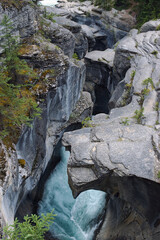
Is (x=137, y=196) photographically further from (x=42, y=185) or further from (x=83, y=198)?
(x=42, y=185)

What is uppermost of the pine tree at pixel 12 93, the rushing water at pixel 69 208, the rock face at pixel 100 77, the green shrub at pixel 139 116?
the pine tree at pixel 12 93

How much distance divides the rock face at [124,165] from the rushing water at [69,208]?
1.52 metres

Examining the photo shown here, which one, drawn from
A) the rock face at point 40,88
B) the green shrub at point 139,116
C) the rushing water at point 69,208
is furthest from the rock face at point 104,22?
the green shrub at point 139,116

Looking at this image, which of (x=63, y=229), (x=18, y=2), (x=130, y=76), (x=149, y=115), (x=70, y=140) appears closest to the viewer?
(x=70, y=140)

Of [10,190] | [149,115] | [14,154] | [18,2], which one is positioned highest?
[18,2]

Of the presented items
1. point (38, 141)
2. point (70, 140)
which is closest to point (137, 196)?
point (70, 140)

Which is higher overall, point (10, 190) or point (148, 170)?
point (148, 170)

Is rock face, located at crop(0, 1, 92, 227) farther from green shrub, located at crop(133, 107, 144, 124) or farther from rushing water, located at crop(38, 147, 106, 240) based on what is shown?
green shrub, located at crop(133, 107, 144, 124)

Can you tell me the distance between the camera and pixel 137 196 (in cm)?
917

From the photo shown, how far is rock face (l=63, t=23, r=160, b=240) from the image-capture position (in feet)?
28.2

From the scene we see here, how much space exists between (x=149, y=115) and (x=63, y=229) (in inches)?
342

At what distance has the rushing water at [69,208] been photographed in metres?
13.3

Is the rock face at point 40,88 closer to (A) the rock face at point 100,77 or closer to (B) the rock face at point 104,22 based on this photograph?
(A) the rock face at point 100,77

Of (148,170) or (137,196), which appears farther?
(137,196)
